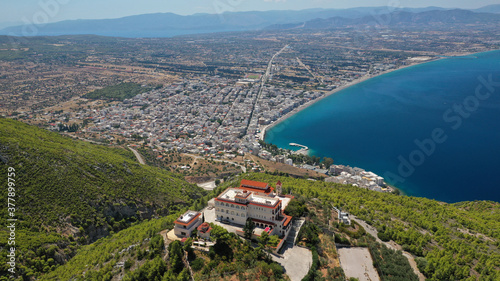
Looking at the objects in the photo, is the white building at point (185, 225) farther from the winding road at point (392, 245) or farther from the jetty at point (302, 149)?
the jetty at point (302, 149)

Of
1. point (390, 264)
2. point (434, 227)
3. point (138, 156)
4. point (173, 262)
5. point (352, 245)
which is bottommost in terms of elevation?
point (138, 156)

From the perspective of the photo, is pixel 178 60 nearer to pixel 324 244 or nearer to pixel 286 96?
pixel 286 96

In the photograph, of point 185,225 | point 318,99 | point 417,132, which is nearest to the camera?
point 185,225

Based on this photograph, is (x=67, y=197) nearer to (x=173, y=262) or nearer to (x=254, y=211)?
(x=173, y=262)

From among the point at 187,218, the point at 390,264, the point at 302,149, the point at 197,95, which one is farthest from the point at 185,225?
the point at 197,95

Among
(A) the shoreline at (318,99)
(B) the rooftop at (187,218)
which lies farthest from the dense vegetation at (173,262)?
(A) the shoreline at (318,99)

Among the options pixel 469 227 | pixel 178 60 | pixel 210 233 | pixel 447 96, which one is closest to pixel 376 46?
pixel 447 96

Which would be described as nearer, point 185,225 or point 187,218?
point 185,225
